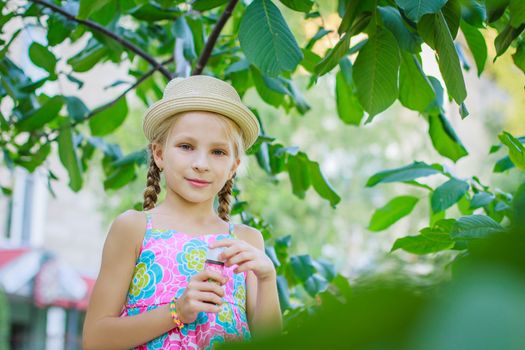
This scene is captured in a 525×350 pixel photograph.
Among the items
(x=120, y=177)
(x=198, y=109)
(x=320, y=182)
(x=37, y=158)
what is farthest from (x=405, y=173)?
(x=37, y=158)

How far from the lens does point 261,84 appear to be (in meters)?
2.42

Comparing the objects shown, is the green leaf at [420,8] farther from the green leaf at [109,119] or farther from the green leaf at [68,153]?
the green leaf at [109,119]

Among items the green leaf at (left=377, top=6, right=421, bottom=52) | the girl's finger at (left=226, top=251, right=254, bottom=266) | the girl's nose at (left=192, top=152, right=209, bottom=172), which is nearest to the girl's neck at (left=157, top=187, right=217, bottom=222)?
the girl's nose at (left=192, top=152, right=209, bottom=172)

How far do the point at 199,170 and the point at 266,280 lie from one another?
28cm

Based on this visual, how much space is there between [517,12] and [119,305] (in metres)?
0.93

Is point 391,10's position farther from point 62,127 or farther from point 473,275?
point 62,127

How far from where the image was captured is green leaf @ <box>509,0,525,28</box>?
118 centimetres

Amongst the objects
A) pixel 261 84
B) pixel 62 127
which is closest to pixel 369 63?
pixel 261 84

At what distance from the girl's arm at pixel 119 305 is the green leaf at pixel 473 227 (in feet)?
1.85

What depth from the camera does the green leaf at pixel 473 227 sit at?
4.05 ft

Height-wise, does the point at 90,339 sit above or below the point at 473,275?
above

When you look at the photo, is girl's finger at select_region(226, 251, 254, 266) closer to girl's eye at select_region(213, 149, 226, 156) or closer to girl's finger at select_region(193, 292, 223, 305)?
girl's finger at select_region(193, 292, 223, 305)

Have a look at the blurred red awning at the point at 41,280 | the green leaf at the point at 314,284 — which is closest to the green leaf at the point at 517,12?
the green leaf at the point at 314,284

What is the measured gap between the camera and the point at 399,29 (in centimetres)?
145
